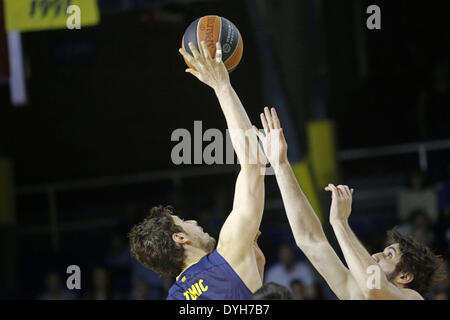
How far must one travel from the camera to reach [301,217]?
3900 millimetres

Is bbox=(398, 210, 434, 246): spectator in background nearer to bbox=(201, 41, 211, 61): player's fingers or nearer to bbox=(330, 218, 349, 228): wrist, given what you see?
bbox=(330, 218, 349, 228): wrist

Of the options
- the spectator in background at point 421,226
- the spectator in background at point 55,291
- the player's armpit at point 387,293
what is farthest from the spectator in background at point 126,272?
the player's armpit at point 387,293

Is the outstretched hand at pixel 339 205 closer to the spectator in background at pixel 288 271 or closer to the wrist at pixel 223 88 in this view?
the wrist at pixel 223 88

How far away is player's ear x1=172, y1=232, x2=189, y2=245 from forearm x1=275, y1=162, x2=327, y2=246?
21.0 inches

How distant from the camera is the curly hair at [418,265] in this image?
389 centimetres

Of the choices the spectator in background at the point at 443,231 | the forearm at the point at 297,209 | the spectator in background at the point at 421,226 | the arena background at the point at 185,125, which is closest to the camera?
the forearm at the point at 297,209

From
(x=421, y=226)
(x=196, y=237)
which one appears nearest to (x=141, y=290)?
(x=421, y=226)

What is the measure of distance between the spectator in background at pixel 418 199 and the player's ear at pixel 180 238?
5130 mm

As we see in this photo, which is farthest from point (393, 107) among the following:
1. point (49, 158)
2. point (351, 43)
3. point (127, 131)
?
point (49, 158)

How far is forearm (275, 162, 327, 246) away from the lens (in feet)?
12.4

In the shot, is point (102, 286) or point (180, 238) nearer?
point (180, 238)

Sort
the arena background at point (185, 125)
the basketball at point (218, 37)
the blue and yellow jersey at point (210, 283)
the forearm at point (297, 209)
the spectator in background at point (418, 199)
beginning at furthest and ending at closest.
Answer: the arena background at point (185, 125), the spectator in background at point (418, 199), the basketball at point (218, 37), the forearm at point (297, 209), the blue and yellow jersey at point (210, 283)

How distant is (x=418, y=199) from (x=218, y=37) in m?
5.19

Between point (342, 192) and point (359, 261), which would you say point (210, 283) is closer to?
point (359, 261)
